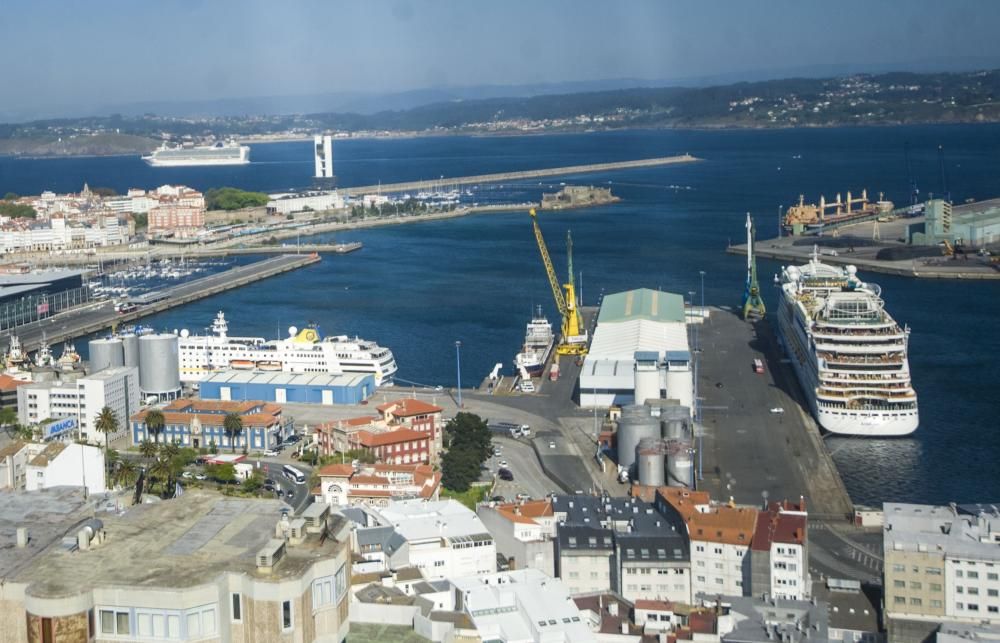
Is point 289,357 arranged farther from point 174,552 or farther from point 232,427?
point 174,552

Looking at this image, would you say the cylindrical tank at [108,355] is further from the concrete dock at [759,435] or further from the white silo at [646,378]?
the concrete dock at [759,435]

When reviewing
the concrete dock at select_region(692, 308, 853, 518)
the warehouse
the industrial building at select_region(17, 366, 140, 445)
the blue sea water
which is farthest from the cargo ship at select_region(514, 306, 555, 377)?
the industrial building at select_region(17, 366, 140, 445)

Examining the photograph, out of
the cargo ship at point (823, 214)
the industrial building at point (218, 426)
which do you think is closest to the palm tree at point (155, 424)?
the industrial building at point (218, 426)

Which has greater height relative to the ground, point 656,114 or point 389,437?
point 656,114

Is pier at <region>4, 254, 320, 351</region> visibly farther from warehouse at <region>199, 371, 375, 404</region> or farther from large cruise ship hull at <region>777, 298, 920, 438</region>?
large cruise ship hull at <region>777, 298, 920, 438</region>

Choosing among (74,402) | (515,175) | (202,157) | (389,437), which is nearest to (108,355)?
(74,402)

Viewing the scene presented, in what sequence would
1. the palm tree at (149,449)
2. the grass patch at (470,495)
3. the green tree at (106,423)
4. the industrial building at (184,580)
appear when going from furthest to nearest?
1. the green tree at (106,423)
2. the palm tree at (149,449)
3. the grass patch at (470,495)
4. the industrial building at (184,580)
